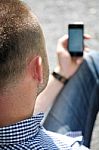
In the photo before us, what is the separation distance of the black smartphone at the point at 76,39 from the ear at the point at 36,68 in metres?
0.93

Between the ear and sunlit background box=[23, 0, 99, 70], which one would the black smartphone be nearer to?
the ear

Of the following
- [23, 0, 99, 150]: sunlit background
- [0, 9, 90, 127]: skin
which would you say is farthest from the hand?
[23, 0, 99, 150]: sunlit background

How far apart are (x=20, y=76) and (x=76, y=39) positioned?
1.03 meters

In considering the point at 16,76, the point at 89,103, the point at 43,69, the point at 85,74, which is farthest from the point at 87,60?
the point at 16,76

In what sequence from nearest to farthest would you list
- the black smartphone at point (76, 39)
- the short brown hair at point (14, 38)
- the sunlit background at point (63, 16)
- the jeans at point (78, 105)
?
the short brown hair at point (14, 38), the jeans at point (78, 105), the black smartphone at point (76, 39), the sunlit background at point (63, 16)

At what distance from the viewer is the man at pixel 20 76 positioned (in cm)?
108

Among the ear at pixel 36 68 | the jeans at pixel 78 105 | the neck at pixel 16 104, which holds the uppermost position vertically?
the ear at pixel 36 68

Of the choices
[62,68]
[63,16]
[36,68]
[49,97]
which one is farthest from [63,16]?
[36,68]

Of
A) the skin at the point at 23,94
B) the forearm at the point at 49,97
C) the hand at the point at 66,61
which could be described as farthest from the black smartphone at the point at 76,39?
the skin at the point at 23,94

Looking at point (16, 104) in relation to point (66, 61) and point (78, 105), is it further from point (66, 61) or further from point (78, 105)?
point (66, 61)

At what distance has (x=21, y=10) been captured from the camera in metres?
1.12

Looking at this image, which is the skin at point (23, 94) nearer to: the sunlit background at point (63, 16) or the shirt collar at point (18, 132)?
the shirt collar at point (18, 132)

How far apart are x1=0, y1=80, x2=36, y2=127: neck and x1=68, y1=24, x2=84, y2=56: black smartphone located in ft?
3.17

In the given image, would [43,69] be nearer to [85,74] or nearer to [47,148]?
[47,148]
